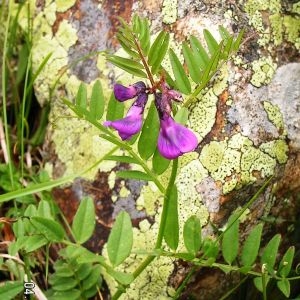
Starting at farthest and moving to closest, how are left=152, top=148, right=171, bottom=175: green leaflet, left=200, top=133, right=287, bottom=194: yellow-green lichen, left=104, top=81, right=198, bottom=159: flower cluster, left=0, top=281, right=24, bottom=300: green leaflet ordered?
left=200, top=133, right=287, bottom=194: yellow-green lichen
left=0, top=281, right=24, bottom=300: green leaflet
left=152, top=148, right=171, bottom=175: green leaflet
left=104, top=81, right=198, bottom=159: flower cluster

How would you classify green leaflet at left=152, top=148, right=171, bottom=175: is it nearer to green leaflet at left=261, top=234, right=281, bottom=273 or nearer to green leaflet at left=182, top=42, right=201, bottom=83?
green leaflet at left=182, top=42, right=201, bottom=83

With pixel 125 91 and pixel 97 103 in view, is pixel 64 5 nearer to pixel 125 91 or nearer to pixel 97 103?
pixel 97 103

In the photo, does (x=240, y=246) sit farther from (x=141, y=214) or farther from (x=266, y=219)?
(x=141, y=214)

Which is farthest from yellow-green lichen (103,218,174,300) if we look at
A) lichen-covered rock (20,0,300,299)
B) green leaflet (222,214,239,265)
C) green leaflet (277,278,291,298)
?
green leaflet (277,278,291,298)

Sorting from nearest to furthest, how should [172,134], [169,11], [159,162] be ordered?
[172,134], [159,162], [169,11]

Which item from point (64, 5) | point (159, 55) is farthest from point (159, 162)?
point (64, 5)
